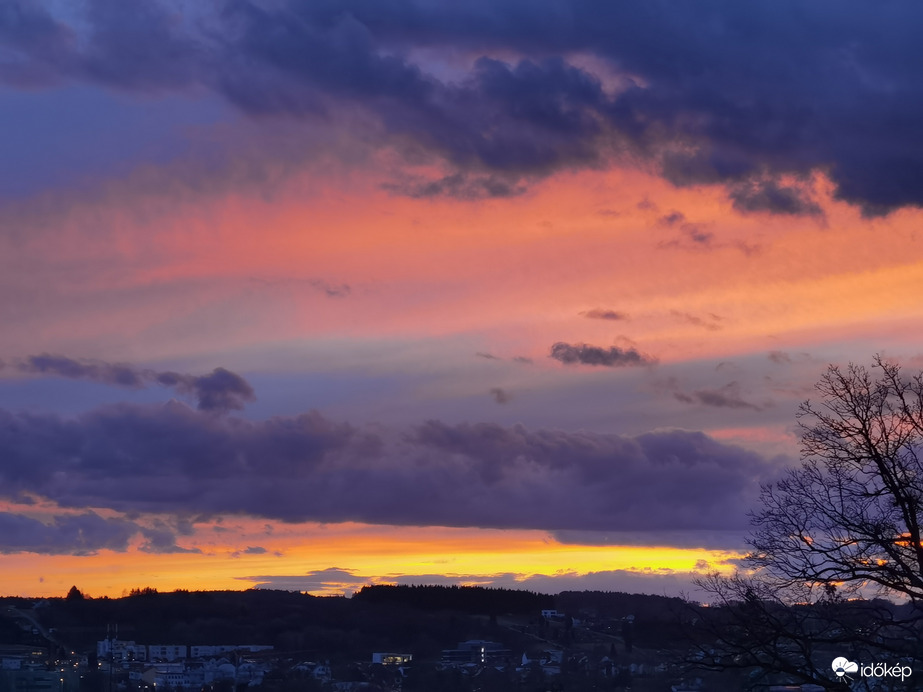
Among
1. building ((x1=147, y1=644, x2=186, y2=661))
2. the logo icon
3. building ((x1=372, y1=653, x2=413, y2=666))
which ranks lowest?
building ((x1=372, y1=653, x2=413, y2=666))

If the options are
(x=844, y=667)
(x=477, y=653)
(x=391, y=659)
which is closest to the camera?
(x=844, y=667)

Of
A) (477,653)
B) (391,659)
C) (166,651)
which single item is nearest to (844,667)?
(477,653)

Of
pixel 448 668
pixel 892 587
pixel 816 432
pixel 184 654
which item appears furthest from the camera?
pixel 184 654

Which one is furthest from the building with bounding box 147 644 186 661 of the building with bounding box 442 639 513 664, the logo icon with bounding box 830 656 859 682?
the logo icon with bounding box 830 656 859 682

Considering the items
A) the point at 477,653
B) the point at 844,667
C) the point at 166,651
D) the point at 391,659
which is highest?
the point at 844,667

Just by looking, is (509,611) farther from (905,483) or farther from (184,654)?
(905,483)

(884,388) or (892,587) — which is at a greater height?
(884,388)

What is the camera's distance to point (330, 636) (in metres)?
115

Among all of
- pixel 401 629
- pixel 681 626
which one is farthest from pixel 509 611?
pixel 681 626

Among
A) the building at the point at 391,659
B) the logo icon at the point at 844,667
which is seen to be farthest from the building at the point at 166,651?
the logo icon at the point at 844,667

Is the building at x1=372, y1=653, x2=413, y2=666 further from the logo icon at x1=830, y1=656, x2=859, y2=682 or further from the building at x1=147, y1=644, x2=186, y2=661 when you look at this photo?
the logo icon at x1=830, y1=656, x2=859, y2=682

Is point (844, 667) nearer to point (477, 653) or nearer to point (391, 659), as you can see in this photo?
point (477, 653)

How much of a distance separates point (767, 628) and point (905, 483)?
13.9ft

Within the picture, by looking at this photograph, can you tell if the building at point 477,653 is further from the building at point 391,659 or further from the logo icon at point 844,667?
the logo icon at point 844,667
